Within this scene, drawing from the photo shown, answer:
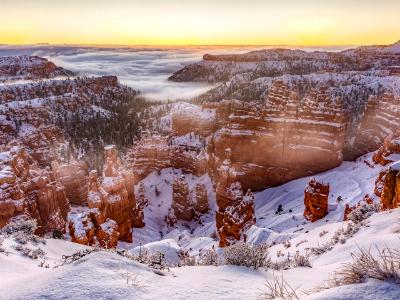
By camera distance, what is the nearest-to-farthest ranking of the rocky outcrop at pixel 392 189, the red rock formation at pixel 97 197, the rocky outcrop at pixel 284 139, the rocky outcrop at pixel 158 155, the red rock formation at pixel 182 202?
the rocky outcrop at pixel 392 189 → the red rock formation at pixel 97 197 → the red rock formation at pixel 182 202 → the rocky outcrop at pixel 284 139 → the rocky outcrop at pixel 158 155

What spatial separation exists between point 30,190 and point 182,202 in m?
17.3

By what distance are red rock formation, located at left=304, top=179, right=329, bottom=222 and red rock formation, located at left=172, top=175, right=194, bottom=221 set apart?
16.3 metres

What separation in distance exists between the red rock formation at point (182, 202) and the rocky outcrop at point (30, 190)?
1367 centimetres

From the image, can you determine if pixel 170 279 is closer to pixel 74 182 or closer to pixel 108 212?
pixel 108 212

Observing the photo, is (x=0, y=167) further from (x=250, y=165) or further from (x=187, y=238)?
(x=250, y=165)

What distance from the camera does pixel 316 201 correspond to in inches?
1159

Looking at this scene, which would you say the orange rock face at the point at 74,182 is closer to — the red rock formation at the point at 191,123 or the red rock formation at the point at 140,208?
the red rock formation at the point at 140,208

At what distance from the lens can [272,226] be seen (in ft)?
101

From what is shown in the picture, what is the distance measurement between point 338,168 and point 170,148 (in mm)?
24591

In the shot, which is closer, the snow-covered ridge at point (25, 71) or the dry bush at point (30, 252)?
the dry bush at point (30, 252)

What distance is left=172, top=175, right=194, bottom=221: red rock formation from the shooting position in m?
42.5

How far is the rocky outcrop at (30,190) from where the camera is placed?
28.0 meters

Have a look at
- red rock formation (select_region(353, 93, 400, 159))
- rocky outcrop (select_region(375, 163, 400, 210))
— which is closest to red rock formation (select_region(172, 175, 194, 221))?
red rock formation (select_region(353, 93, 400, 159))

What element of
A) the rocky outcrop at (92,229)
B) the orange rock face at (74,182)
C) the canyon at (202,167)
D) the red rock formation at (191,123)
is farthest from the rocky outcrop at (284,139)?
the rocky outcrop at (92,229)
